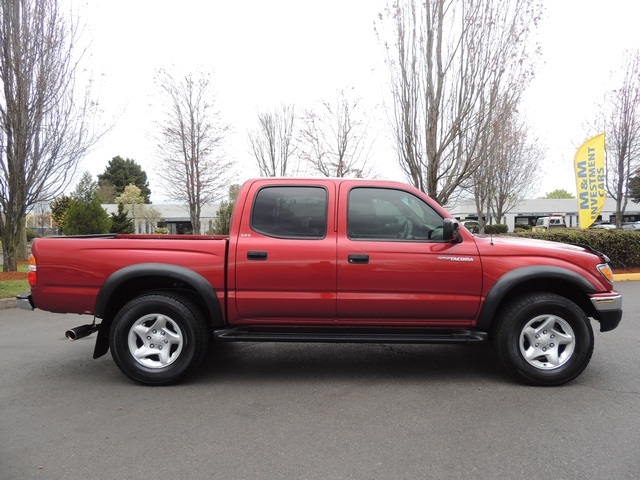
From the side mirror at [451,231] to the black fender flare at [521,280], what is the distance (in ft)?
1.80

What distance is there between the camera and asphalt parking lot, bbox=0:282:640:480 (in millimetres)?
2682

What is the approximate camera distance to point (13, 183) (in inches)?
440

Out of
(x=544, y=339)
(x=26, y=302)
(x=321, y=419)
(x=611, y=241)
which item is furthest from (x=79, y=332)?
(x=611, y=241)

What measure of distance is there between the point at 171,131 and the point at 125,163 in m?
56.5

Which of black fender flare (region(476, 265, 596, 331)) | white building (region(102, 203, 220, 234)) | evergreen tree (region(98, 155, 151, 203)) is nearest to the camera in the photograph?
black fender flare (region(476, 265, 596, 331))

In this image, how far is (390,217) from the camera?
417 centimetres

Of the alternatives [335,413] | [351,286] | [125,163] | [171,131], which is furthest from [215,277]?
[125,163]

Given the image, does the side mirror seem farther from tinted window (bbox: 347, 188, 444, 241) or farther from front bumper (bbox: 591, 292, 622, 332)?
front bumper (bbox: 591, 292, 622, 332)

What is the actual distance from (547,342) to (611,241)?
1048cm

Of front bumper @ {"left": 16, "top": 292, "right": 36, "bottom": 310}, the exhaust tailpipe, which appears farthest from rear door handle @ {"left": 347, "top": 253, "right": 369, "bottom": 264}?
front bumper @ {"left": 16, "top": 292, "right": 36, "bottom": 310}

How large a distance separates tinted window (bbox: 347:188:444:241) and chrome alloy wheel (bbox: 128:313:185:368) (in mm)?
1929

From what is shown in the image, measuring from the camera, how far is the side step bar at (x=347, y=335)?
3943 millimetres

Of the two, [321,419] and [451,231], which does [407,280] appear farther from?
[321,419]

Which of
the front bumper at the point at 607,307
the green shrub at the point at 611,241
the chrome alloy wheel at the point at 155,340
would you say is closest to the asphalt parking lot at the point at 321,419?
the chrome alloy wheel at the point at 155,340
